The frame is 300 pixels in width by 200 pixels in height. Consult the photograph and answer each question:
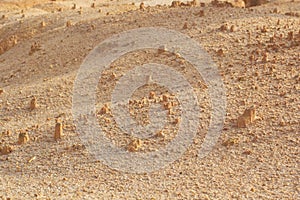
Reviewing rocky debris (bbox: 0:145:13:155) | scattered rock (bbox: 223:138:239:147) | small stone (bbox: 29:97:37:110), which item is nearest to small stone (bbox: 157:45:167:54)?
small stone (bbox: 29:97:37:110)

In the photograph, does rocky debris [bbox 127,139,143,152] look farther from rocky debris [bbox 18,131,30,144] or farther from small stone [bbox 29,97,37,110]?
small stone [bbox 29,97,37,110]

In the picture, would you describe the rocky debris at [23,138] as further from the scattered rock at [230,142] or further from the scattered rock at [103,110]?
the scattered rock at [230,142]

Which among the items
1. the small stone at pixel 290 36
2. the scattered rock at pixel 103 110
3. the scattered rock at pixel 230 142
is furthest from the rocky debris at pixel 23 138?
the small stone at pixel 290 36

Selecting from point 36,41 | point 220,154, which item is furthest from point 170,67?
point 36,41

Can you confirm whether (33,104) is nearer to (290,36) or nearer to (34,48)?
(34,48)

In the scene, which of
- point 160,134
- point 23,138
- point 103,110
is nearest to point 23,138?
point 23,138

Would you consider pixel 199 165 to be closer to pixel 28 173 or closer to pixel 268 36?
pixel 28 173
